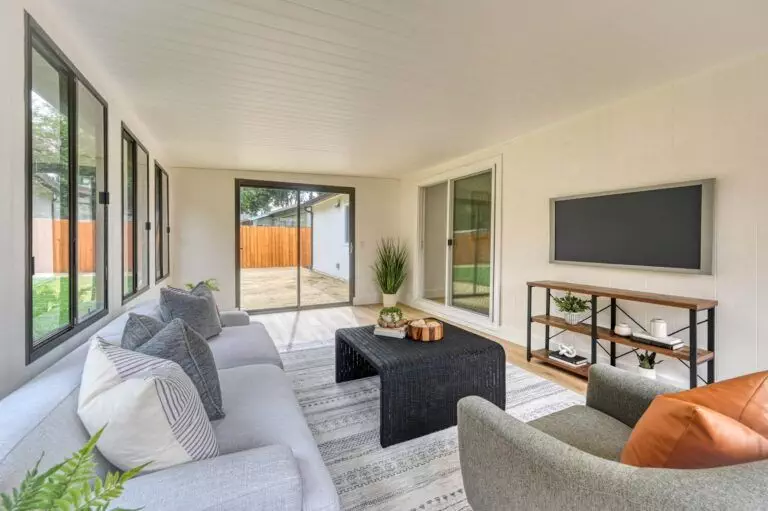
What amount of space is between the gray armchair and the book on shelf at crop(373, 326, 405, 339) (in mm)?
1153

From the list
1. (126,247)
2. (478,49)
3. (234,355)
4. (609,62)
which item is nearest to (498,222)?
(609,62)

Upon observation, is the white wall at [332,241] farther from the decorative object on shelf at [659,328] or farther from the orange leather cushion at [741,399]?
the orange leather cushion at [741,399]

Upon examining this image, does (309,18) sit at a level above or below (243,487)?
above

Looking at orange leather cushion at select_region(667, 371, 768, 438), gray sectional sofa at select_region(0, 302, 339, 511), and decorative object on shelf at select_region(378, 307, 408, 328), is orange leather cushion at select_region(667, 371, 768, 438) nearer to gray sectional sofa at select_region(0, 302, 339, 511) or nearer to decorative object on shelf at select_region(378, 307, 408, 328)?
gray sectional sofa at select_region(0, 302, 339, 511)

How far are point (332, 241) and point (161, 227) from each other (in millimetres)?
2658

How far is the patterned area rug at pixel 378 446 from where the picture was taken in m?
1.62

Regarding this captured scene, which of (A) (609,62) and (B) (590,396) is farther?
(A) (609,62)

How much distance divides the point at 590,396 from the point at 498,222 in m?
2.85

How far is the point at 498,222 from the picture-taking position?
423 cm

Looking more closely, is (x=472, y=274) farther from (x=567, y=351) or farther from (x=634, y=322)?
(x=634, y=322)

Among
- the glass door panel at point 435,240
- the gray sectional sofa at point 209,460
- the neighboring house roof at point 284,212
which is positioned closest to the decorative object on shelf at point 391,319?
the gray sectional sofa at point 209,460

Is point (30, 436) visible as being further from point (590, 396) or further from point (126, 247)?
point (126, 247)

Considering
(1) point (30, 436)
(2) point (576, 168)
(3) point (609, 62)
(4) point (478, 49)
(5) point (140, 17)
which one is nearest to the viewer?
(1) point (30, 436)

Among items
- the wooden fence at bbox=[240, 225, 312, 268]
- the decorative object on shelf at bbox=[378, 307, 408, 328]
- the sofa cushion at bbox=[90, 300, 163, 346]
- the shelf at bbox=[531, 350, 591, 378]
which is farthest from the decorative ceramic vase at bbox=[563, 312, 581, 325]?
the wooden fence at bbox=[240, 225, 312, 268]
